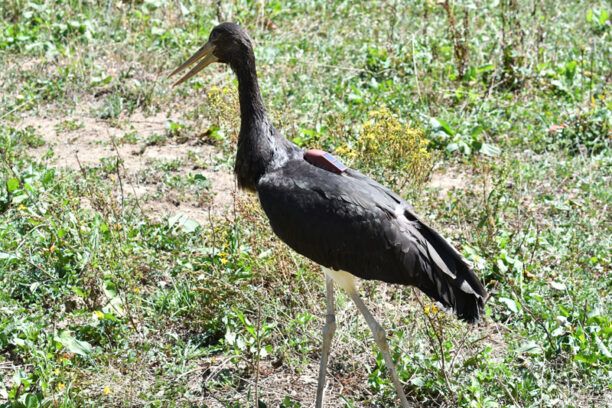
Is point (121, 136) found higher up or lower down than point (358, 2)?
lower down

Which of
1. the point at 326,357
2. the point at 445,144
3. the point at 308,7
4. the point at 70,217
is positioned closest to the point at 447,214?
the point at 445,144

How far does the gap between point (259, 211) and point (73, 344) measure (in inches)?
61.8

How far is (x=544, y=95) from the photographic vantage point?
360 inches

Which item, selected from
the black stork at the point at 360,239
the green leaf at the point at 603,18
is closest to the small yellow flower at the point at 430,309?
the black stork at the point at 360,239

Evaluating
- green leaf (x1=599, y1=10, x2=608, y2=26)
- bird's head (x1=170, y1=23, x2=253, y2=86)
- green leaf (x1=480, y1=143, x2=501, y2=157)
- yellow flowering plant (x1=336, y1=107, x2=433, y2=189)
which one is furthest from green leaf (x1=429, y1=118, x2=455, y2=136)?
green leaf (x1=599, y1=10, x2=608, y2=26)

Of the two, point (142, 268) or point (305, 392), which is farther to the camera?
point (142, 268)

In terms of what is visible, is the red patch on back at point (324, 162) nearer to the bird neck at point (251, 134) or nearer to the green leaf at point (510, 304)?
the bird neck at point (251, 134)

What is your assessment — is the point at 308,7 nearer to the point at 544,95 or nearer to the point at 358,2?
the point at 358,2

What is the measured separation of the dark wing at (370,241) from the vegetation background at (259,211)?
0.30 m

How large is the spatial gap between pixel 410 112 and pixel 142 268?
10.5ft

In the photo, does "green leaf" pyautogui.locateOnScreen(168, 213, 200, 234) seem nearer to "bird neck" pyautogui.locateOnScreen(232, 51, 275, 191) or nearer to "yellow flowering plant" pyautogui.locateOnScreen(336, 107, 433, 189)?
"bird neck" pyautogui.locateOnScreen(232, 51, 275, 191)

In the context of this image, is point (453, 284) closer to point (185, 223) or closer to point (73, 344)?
point (73, 344)

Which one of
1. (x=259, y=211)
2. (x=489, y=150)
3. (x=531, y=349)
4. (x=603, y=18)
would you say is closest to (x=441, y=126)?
(x=489, y=150)

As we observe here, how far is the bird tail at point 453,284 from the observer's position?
5.39 m
